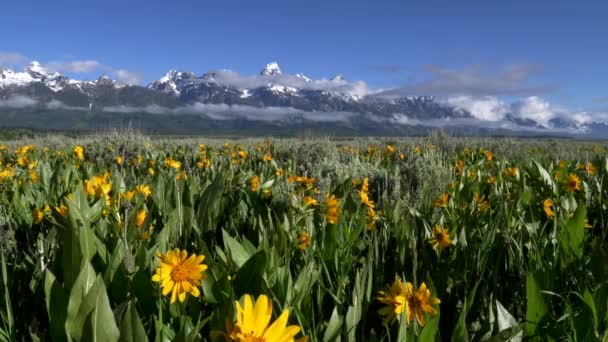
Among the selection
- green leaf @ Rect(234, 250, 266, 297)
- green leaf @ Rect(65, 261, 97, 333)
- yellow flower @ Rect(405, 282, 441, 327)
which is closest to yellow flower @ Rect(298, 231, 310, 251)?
green leaf @ Rect(234, 250, 266, 297)

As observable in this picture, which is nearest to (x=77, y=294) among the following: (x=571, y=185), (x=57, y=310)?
(x=57, y=310)

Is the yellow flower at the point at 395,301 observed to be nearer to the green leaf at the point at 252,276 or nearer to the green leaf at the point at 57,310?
the green leaf at the point at 252,276

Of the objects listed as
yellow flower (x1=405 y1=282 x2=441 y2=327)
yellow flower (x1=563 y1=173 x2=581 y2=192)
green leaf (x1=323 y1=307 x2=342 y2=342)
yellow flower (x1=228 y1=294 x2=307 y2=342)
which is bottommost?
green leaf (x1=323 y1=307 x2=342 y2=342)

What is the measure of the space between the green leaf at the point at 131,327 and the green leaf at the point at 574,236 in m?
1.49

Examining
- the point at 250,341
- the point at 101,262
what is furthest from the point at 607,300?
the point at 101,262

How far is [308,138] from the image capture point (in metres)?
11.9

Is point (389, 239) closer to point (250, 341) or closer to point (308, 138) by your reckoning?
point (250, 341)

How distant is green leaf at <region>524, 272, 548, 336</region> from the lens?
4.06 ft

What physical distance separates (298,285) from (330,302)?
30cm

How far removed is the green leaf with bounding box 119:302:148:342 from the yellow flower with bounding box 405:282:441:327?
656 millimetres

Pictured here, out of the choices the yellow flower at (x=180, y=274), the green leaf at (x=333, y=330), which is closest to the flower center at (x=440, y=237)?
the green leaf at (x=333, y=330)

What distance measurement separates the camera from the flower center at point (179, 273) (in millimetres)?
1175

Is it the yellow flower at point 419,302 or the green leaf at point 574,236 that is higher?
the green leaf at point 574,236

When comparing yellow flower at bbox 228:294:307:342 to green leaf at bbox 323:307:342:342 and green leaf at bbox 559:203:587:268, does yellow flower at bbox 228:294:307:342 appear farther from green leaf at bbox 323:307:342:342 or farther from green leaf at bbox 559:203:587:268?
green leaf at bbox 559:203:587:268
